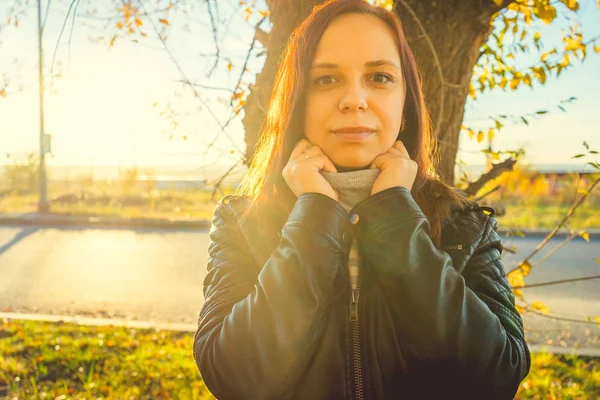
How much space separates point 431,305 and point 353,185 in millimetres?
409

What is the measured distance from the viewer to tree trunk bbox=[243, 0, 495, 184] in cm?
211

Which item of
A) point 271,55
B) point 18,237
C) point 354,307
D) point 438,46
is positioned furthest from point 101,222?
point 354,307

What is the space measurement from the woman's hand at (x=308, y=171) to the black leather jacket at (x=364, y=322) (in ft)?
0.14

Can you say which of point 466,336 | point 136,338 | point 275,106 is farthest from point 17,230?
point 466,336

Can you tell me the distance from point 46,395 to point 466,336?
299 cm

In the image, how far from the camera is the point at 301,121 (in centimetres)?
148

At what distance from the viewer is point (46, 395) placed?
299 centimetres

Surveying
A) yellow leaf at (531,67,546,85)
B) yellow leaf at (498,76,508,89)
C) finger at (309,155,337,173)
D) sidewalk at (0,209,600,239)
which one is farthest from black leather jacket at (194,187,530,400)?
sidewalk at (0,209,600,239)

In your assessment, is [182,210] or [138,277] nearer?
[138,277]

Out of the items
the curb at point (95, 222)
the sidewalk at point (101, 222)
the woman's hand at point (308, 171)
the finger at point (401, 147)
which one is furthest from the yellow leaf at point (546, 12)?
the curb at point (95, 222)

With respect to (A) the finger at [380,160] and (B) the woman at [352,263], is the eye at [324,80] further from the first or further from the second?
(A) the finger at [380,160]

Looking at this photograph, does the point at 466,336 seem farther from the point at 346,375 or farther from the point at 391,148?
the point at 391,148

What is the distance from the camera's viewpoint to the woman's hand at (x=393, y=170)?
1292 mm

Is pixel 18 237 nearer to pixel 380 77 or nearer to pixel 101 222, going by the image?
pixel 101 222
